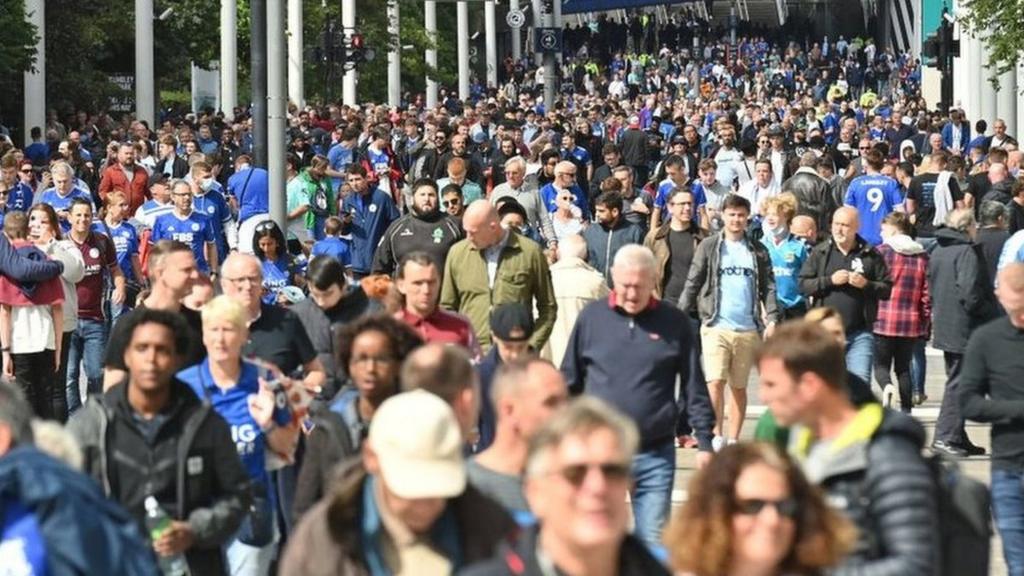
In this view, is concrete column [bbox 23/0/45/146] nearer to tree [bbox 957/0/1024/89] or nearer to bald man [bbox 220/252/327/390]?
tree [bbox 957/0/1024/89]

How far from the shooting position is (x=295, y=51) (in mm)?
66000

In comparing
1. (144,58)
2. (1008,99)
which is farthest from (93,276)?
(144,58)

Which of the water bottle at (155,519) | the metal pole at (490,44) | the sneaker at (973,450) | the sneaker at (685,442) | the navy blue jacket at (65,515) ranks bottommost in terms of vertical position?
the sneaker at (973,450)

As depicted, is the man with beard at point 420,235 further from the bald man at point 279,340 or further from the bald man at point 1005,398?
the bald man at point 1005,398

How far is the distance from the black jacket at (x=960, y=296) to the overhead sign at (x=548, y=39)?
33612mm

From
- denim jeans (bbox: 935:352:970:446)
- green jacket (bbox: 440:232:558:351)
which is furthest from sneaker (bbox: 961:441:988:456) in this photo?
green jacket (bbox: 440:232:558:351)

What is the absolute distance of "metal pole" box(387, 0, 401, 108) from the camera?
77.4m

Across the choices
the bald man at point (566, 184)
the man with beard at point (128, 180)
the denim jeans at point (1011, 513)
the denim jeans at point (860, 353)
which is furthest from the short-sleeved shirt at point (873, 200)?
the denim jeans at point (1011, 513)

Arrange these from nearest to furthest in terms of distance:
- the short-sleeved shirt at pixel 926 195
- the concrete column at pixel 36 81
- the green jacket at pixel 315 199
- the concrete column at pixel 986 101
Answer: the short-sleeved shirt at pixel 926 195 < the green jacket at pixel 315 199 < the concrete column at pixel 986 101 < the concrete column at pixel 36 81

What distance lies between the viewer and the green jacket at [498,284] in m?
14.4

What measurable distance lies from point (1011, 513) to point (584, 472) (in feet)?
16.5

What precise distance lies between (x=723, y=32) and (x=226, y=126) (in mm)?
77897

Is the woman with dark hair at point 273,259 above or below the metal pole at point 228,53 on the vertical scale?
below

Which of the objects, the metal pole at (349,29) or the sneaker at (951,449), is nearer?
the sneaker at (951,449)
